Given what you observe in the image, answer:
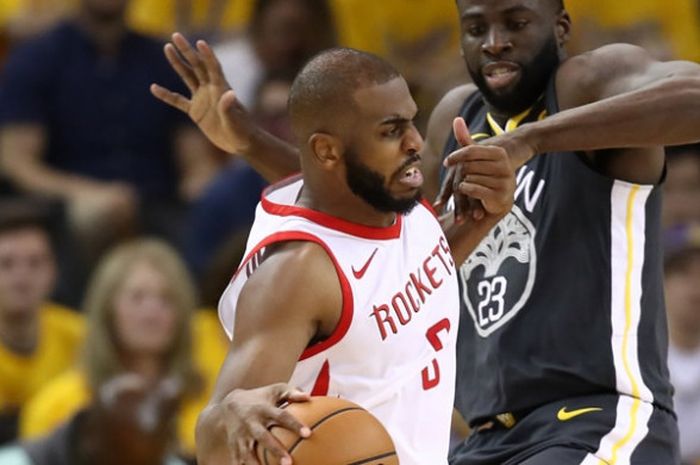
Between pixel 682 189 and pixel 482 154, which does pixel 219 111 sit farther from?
pixel 682 189

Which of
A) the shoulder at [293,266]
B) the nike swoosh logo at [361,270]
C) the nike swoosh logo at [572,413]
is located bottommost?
the nike swoosh logo at [572,413]

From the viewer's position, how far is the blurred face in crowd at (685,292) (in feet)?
25.4

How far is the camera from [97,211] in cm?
832

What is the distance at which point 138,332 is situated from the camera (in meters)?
7.25

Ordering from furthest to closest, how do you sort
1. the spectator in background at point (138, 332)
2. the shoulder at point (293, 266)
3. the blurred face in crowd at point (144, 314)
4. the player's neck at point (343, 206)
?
the blurred face in crowd at point (144, 314), the spectator in background at point (138, 332), the player's neck at point (343, 206), the shoulder at point (293, 266)

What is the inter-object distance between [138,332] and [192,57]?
2.59m

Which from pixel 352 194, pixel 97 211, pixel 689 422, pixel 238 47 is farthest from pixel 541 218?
pixel 238 47

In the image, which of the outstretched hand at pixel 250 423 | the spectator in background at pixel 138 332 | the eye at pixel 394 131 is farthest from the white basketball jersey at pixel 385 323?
the spectator in background at pixel 138 332

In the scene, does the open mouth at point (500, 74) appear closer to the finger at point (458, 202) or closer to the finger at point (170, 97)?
the finger at point (458, 202)

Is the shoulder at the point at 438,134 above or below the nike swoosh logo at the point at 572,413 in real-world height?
above

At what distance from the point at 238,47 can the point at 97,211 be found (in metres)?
1.43

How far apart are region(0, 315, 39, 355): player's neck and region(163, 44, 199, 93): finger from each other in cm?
299

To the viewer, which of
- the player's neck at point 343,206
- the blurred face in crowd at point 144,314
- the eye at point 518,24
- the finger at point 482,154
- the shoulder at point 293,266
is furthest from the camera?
the blurred face in crowd at point 144,314

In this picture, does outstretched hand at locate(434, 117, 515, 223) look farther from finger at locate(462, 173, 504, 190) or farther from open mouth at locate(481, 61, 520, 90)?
open mouth at locate(481, 61, 520, 90)
